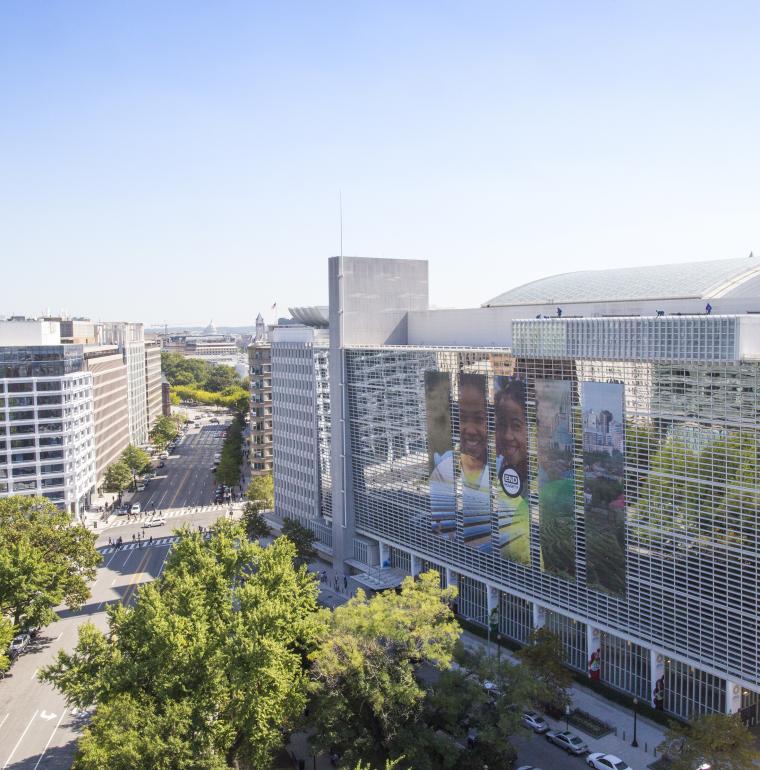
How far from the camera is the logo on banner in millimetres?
65188

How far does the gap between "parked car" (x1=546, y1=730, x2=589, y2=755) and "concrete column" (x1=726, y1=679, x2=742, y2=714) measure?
994 centimetres

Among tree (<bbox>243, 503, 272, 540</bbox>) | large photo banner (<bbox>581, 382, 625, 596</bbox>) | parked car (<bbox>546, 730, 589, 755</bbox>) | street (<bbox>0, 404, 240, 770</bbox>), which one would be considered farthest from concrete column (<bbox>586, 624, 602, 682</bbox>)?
tree (<bbox>243, 503, 272, 540</bbox>)

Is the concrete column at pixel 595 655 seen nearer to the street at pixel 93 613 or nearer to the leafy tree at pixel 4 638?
the street at pixel 93 613

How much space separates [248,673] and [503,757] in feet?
54.5

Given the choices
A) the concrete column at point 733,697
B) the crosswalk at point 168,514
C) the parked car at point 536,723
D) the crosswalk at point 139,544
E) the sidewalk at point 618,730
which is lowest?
the sidewalk at point 618,730

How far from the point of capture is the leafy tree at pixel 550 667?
53406 millimetres

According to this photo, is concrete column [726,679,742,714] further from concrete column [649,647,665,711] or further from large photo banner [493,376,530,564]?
large photo banner [493,376,530,564]

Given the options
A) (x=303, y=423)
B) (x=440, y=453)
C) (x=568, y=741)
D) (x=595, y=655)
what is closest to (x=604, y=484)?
(x=595, y=655)

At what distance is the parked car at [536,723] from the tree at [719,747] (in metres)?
11.4

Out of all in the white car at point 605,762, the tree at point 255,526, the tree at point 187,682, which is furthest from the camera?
the tree at point 255,526

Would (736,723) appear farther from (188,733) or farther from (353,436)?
(353,436)

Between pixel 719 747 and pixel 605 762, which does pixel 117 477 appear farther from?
pixel 719 747

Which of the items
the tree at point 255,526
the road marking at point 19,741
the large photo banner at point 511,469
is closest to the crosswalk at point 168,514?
the tree at point 255,526

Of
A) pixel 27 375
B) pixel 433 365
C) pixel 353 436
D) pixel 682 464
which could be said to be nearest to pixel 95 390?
pixel 27 375
